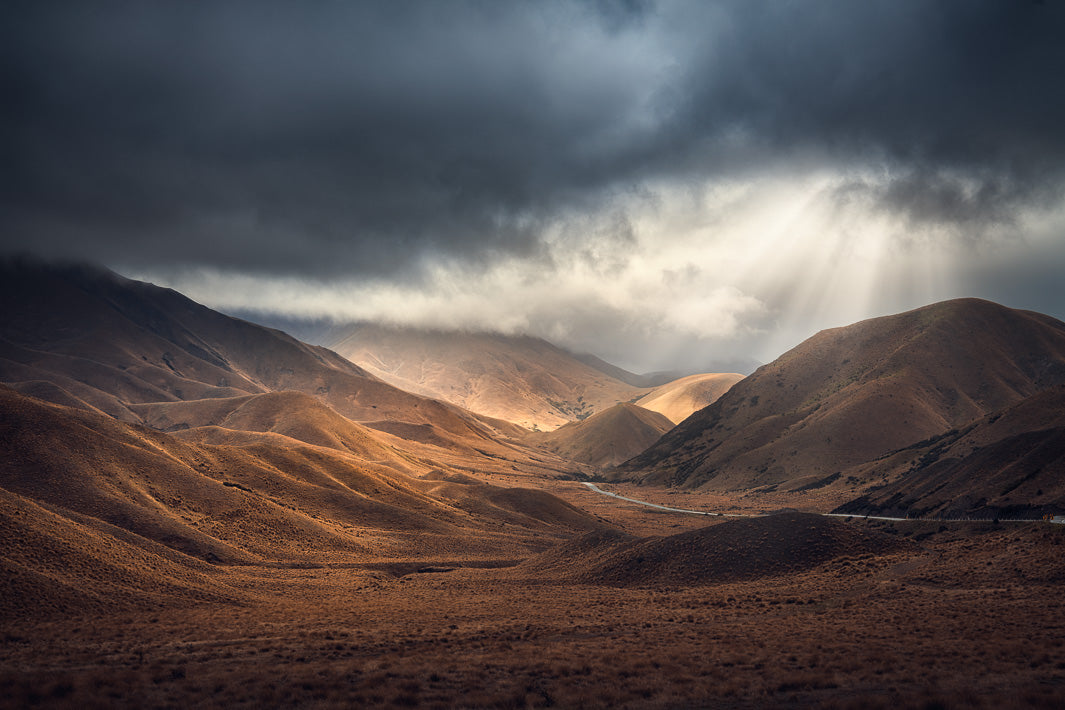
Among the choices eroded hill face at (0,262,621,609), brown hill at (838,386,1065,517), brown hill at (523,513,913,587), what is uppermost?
brown hill at (838,386,1065,517)

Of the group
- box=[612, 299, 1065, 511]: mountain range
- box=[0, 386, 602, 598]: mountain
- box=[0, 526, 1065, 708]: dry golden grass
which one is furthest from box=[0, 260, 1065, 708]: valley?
box=[612, 299, 1065, 511]: mountain range

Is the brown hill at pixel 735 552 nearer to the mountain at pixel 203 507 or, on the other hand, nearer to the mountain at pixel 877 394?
the mountain at pixel 203 507

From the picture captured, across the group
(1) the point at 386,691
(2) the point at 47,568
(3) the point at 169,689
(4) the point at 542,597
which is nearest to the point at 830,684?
(1) the point at 386,691

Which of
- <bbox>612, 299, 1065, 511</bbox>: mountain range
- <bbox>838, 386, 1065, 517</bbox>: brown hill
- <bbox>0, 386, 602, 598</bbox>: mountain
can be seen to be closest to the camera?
<bbox>0, 386, 602, 598</bbox>: mountain

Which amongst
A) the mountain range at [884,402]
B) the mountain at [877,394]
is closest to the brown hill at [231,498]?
the mountain range at [884,402]

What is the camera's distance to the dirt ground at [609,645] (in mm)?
19172

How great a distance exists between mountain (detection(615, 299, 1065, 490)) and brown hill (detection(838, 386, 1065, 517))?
1191 inches

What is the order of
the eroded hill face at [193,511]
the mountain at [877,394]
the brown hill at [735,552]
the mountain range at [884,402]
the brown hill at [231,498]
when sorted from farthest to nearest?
the mountain at [877,394] < the mountain range at [884,402] < the brown hill at [231,498] < the brown hill at [735,552] < the eroded hill face at [193,511]

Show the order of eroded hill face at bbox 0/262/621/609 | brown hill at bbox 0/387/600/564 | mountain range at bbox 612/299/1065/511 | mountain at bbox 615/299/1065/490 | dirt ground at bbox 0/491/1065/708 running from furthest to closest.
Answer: mountain at bbox 615/299/1065/490 → mountain range at bbox 612/299/1065/511 → brown hill at bbox 0/387/600/564 → eroded hill face at bbox 0/262/621/609 → dirt ground at bbox 0/491/1065/708

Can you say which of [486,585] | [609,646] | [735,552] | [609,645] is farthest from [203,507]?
[735,552]

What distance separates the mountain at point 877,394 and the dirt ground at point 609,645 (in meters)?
97.4

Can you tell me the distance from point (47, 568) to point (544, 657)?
94.3 ft

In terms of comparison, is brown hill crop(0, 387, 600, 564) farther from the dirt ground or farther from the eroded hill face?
the dirt ground

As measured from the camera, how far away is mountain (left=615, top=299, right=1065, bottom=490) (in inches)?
5541
